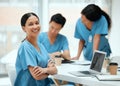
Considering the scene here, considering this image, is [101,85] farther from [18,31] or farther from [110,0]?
[110,0]

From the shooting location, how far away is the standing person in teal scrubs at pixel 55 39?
9.63 ft

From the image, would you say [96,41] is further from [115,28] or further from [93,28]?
[115,28]

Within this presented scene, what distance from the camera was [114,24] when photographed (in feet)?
13.5

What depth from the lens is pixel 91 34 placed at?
300 cm

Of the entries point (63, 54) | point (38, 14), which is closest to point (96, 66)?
point (63, 54)

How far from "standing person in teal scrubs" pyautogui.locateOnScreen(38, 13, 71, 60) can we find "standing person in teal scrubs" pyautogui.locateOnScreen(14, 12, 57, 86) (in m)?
0.73

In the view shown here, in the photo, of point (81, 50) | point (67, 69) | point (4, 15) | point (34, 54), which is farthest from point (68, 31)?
point (34, 54)

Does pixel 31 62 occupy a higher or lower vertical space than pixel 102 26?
lower

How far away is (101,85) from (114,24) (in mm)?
2314

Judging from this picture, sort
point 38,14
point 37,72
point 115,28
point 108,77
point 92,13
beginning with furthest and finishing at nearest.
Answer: point 115,28, point 38,14, point 92,13, point 108,77, point 37,72

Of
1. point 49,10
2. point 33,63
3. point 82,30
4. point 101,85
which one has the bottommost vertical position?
point 101,85

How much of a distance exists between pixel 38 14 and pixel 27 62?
188cm

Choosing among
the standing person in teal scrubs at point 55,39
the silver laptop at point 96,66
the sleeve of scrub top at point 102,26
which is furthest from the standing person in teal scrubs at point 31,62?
the sleeve of scrub top at point 102,26

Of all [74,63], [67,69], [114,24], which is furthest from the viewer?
[114,24]
